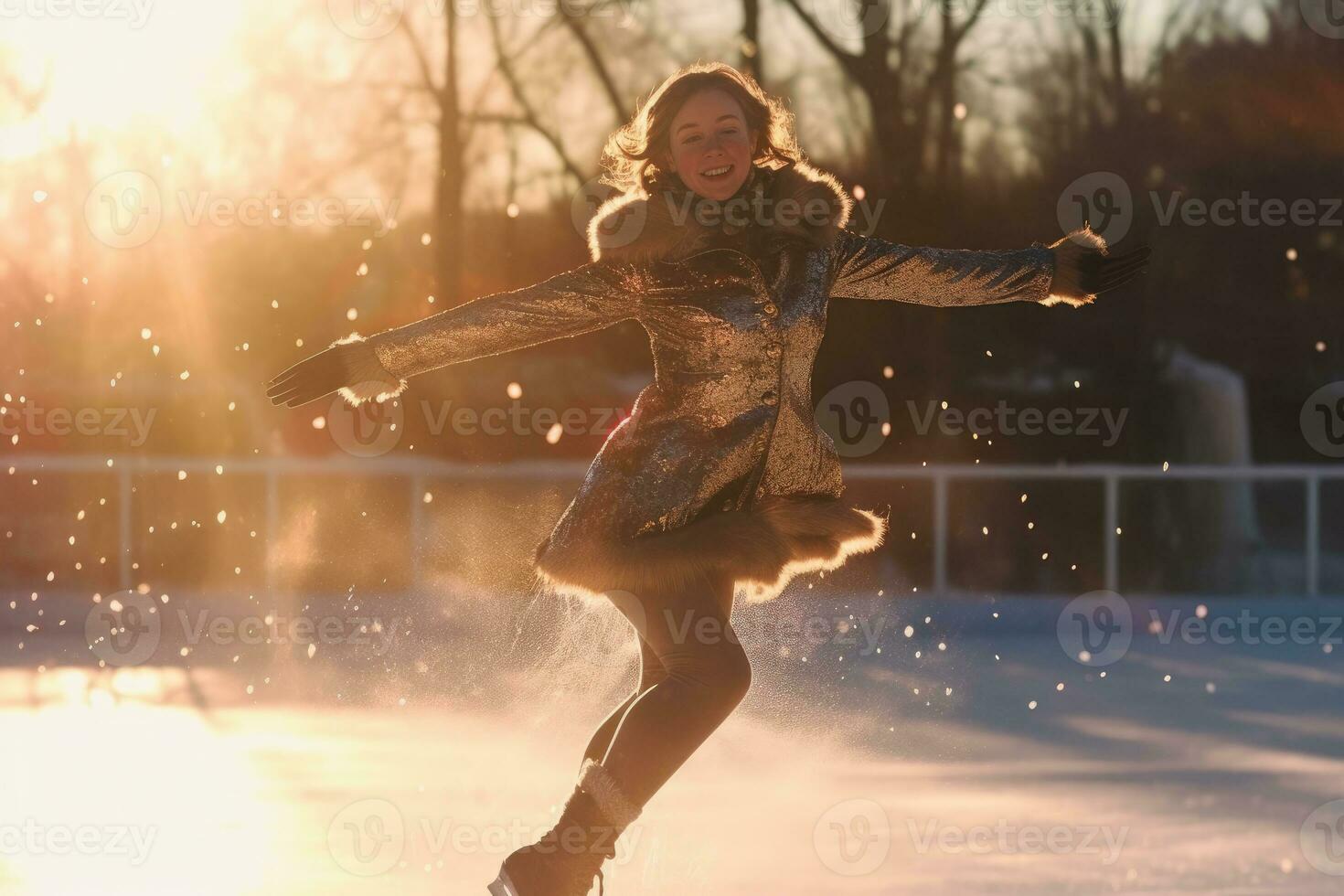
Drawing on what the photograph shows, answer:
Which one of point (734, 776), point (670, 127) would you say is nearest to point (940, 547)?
A: point (734, 776)

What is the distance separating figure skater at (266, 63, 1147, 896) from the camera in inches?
191

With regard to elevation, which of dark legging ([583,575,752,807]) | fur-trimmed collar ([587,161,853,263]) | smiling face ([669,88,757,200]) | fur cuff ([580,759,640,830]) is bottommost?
fur cuff ([580,759,640,830])

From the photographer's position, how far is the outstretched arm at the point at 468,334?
5000 mm

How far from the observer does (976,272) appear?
17.5 ft

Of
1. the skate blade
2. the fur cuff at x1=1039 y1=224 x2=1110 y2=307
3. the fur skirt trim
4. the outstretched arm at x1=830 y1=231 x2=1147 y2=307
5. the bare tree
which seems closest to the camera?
the skate blade

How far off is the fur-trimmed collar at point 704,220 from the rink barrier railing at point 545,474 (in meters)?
9.44

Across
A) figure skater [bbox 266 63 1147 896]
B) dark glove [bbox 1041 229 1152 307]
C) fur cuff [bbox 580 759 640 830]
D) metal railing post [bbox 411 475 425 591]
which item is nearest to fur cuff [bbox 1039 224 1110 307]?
dark glove [bbox 1041 229 1152 307]

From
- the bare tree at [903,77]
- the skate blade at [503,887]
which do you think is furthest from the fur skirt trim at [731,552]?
the bare tree at [903,77]

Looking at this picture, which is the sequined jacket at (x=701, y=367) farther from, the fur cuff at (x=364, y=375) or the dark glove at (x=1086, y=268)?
the dark glove at (x=1086, y=268)

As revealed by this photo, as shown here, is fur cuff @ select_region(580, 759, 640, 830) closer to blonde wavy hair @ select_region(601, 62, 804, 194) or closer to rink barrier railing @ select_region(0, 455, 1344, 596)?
blonde wavy hair @ select_region(601, 62, 804, 194)

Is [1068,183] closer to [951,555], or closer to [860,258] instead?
[951,555]

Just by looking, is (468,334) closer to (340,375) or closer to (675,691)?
(340,375)

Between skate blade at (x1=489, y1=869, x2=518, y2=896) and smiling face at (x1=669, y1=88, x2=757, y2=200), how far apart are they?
1445 mm

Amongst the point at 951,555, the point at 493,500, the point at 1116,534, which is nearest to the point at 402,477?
the point at 493,500
